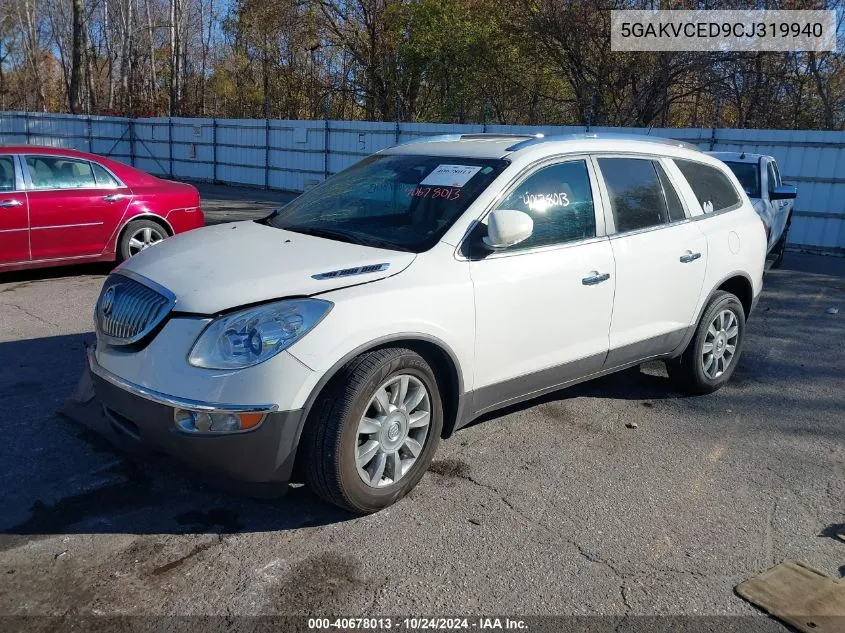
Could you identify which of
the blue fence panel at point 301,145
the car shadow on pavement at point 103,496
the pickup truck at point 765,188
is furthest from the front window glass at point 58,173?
the pickup truck at point 765,188

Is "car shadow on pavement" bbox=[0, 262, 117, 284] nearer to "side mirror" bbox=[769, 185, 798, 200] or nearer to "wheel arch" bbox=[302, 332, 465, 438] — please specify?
Answer: "wheel arch" bbox=[302, 332, 465, 438]

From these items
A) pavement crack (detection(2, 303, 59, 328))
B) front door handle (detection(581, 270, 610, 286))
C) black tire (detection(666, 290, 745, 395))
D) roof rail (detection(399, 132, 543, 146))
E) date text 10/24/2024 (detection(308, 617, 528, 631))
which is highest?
roof rail (detection(399, 132, 543, 146))

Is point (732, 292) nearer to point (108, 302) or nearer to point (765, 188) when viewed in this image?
point (108, 302)

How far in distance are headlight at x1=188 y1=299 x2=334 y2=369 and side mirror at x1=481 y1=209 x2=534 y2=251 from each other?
40.2 inches

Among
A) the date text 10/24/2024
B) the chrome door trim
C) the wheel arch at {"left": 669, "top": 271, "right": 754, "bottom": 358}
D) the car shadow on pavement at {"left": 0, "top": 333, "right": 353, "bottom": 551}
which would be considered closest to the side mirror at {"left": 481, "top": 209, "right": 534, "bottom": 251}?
the car shadow on pavement at {"left": 0, "top": 333, "right": 353, "bottom": 551}

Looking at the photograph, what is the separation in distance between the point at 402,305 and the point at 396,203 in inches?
39.2

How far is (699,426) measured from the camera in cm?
491

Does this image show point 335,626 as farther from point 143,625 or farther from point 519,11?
point 519,11

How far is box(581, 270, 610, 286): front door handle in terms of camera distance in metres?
4.28

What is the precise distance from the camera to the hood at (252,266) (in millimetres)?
3293

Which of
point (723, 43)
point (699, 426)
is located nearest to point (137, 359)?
point (699, 426)

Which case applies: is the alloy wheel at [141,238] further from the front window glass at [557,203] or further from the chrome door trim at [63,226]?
the front window glass at [557,203]

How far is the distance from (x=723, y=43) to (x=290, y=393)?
19.4 meters

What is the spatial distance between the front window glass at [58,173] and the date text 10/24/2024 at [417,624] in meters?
6.80
